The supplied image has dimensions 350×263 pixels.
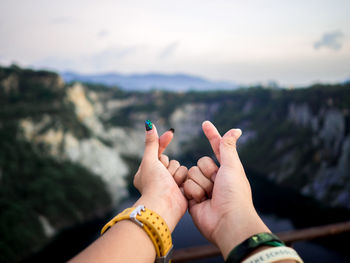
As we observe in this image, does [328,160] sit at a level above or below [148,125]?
below

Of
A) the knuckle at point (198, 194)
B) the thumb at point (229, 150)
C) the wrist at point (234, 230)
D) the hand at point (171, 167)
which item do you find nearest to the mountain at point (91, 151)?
the hand at point (171, 167)

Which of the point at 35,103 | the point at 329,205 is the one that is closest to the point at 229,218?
the point at 329,205

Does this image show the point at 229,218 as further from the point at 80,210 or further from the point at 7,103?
the point at 7,103

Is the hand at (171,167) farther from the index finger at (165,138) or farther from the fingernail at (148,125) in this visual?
the fingernail at (148,125)

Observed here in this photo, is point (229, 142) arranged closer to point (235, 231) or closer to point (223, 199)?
point (223, 199)

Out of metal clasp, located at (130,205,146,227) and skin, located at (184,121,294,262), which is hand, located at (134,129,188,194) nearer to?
skin, located at (184,121,294,262)

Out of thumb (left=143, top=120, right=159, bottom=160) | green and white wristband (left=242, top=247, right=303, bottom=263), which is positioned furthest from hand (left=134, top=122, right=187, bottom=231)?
green and white wristband (left=242, top=247, right=303, bottom=263)

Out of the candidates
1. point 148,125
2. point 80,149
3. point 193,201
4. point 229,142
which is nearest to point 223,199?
point 193,201

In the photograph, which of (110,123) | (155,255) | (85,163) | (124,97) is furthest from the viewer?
(124,97)
